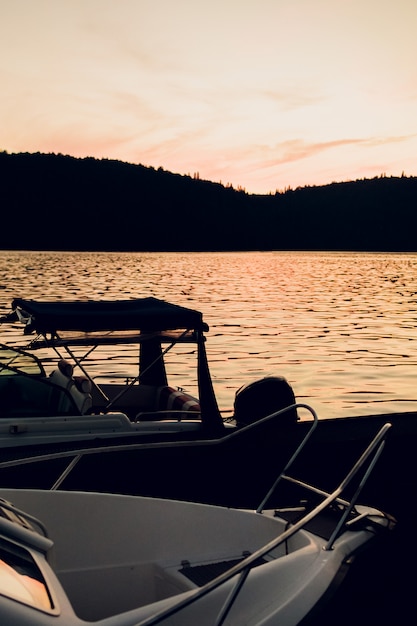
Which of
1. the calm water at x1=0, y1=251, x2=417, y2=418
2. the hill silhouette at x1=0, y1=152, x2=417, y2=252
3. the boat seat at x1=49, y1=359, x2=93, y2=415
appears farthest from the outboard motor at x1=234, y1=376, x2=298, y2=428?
the hill silhouette at x1=0, y1=152, x2=417, y2=252

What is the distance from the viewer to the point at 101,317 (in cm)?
793

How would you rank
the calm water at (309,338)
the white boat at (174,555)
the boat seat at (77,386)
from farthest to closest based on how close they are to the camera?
the calm water at (309,338) < the boat seat at (77,386) < the white boat at (174,555)

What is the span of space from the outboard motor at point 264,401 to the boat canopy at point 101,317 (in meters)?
1.03

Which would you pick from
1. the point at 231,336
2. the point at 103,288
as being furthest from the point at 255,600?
the point at 103,288

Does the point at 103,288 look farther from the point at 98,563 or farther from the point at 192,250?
the point at 192,250

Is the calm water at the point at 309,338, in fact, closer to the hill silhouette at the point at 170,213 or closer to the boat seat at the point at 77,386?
the boat seat at the point at 77,386

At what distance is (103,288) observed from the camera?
A: 54.6 meters

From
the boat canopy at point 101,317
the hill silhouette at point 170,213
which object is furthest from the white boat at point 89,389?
the hill silhouette at point 170,213

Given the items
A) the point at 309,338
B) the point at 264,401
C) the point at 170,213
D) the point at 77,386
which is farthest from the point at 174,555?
the point at 170,213

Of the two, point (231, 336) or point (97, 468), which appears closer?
point (97, 468)

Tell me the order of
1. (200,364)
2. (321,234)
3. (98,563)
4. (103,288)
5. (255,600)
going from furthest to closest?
(321,234)
(103,288)
(200,364)
(98,563)
(255,600)

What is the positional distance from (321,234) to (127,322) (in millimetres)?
180140

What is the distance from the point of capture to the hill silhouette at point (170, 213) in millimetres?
162875

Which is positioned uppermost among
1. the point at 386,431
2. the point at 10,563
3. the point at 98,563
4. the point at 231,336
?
the point at 386,431
